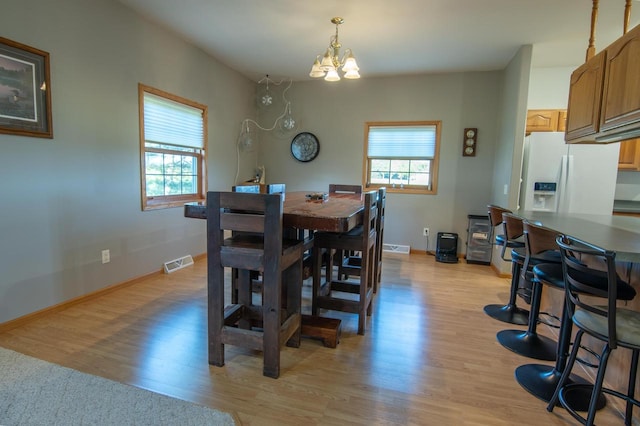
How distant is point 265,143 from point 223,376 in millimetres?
4360

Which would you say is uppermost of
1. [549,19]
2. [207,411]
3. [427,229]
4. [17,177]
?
[549,19]

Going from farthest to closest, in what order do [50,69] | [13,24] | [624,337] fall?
1. [50,69]
2. [13,24]
3. [624,337]

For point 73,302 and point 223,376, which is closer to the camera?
point 223,376

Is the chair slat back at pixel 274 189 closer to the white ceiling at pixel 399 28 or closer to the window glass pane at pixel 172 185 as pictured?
the window glass pane at pixel 172 185

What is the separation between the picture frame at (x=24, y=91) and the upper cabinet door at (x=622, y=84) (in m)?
3.99

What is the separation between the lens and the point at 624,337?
1330mm

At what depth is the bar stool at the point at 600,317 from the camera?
1.33m

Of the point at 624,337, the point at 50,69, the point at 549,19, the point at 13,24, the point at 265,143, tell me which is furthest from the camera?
the point at 265,143

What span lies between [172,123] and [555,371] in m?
4.13

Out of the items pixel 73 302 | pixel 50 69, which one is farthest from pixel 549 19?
pixel 73 302

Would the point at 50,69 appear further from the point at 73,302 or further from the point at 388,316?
the point at 388,316

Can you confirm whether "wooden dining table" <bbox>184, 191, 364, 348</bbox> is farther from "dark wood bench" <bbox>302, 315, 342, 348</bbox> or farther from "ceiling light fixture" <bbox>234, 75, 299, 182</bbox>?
"ceiling light fixture" <bbox>234, 75, 299, 182</bbox>

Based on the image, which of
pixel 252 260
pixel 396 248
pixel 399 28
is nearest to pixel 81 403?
pixel 252 260

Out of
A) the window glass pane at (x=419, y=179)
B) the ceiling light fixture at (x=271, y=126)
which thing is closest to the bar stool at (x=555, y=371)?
the window glass pane at (x=419, y=179)
